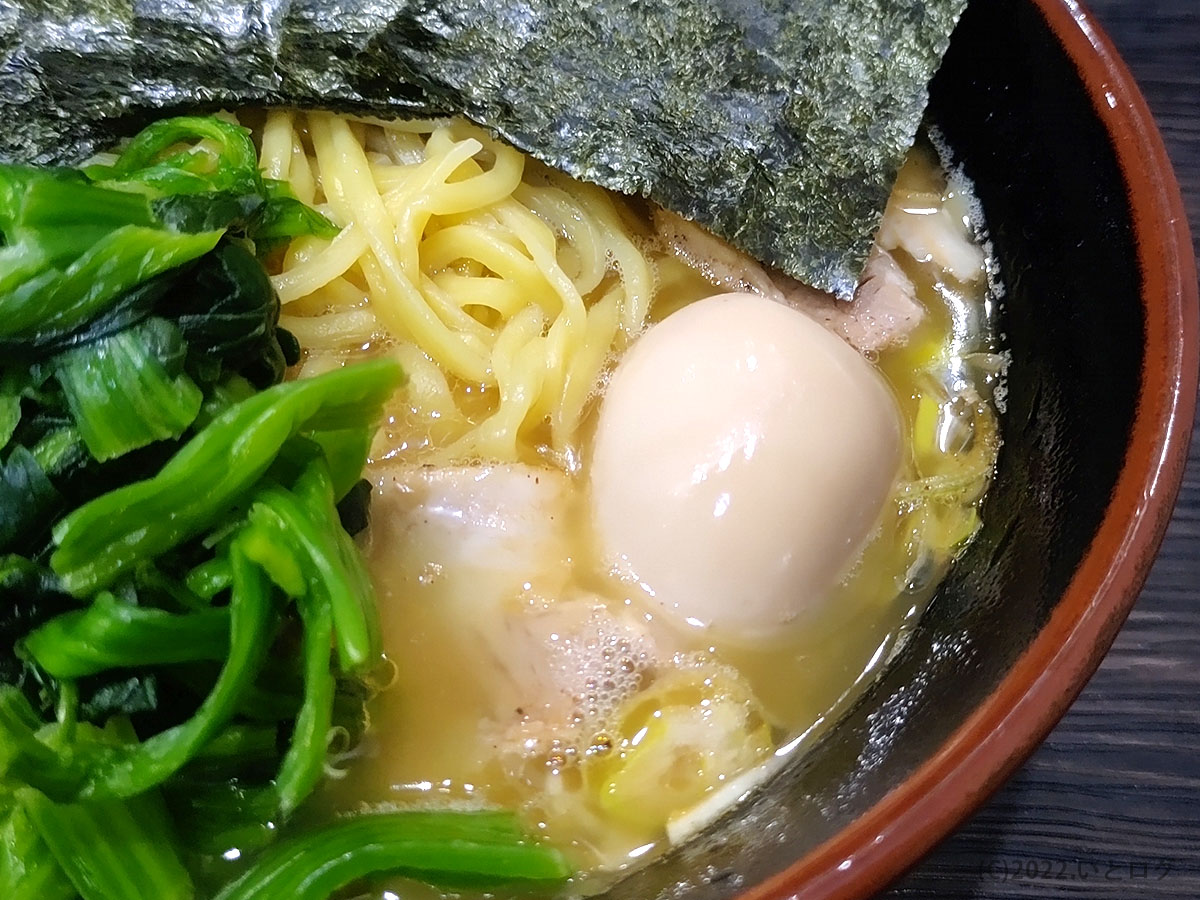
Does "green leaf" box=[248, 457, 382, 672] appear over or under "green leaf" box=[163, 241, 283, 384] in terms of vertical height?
under

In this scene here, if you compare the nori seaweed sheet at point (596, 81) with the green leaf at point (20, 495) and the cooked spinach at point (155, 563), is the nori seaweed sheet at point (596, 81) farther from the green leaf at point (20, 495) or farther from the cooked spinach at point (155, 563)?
the green leaf at point (20, 495)

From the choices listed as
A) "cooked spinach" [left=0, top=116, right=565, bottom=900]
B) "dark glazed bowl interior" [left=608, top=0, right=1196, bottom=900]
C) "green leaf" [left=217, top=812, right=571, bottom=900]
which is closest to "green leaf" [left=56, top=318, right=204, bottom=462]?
"cooked spinach" [left=0, top=116, right=565, bottom=900]

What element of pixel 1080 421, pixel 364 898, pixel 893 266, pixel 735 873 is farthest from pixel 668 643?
pixel 893 266

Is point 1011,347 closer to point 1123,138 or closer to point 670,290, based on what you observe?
point 1123,138

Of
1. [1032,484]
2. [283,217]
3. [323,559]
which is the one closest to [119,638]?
[323,559]

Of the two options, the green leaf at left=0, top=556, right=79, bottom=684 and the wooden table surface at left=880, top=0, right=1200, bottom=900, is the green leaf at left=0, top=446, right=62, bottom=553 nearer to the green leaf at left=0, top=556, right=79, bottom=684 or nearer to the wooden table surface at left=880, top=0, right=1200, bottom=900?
the green leaf at left=0, top=556, right=79, bottom=684

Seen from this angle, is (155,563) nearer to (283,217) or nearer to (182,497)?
(182,497)
